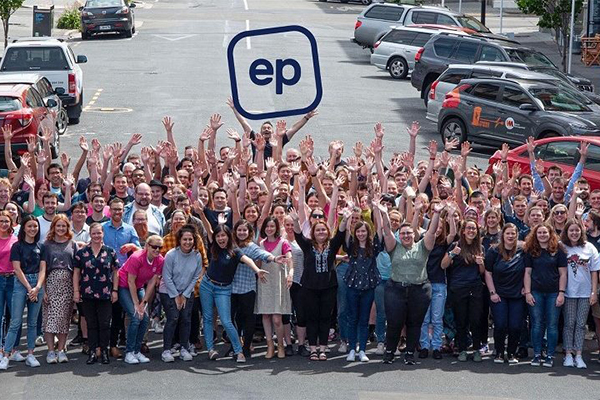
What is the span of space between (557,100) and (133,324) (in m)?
14.0

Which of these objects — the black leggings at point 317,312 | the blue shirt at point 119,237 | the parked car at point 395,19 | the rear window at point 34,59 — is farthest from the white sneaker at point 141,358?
the parked car at point 395,19

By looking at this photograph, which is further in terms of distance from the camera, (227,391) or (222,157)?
(222,157)

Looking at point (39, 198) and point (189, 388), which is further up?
point (39, 198)

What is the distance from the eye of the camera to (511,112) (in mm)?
25141

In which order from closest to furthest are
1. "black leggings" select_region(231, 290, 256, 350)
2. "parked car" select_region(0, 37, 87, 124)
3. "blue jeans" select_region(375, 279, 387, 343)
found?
"black leggings" select_region(231, 290, 256, 350)
"blue jeans" select_region(375, 279, 387, 343)
"parked car" select_region(0, 37, 87, 124)

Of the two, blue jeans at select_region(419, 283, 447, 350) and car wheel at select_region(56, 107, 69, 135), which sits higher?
car wheel at select_region(56, 107, 69, 135)

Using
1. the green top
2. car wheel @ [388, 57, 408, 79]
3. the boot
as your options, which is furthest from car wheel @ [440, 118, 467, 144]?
the boot

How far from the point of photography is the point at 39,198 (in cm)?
1528

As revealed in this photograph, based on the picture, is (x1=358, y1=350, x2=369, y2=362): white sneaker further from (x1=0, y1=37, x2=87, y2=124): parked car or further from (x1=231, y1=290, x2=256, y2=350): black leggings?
(x1=0, y1=37, x2=87, y2=124): parked car

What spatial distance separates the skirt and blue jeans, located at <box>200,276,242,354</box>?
55.5 inches

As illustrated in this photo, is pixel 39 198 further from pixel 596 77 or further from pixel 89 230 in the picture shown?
pixel 596 77

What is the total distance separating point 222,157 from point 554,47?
1255 inches

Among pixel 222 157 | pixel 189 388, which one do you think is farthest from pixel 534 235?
pixel 222 157

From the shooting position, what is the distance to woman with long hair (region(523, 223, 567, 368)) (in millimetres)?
13875
